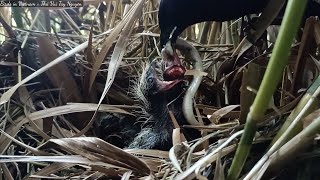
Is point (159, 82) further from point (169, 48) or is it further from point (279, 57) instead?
point (279, 57)

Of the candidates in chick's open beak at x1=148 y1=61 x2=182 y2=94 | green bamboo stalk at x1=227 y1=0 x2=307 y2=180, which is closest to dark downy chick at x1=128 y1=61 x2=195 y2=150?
chick's open beak at x1=148 y1=61 x2=182 y2=94

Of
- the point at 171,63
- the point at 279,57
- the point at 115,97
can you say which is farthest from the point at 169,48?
the point at 279,57

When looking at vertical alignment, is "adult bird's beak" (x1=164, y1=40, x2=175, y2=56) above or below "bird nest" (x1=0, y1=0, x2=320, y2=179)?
above

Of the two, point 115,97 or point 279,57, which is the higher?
point 279,57

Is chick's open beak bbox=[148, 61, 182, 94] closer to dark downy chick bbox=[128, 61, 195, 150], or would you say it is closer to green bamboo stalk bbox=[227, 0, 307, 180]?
dark downy chick bbox=[128, 61, 195, 150]

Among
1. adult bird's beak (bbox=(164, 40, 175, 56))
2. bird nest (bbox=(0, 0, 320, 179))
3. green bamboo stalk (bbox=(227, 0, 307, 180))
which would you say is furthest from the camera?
adult bird's beak (bbox=(164, 40, 175, 56))

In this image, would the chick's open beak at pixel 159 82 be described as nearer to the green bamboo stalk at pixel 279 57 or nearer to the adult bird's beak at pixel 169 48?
the adult bird's beak at pixel 169 48

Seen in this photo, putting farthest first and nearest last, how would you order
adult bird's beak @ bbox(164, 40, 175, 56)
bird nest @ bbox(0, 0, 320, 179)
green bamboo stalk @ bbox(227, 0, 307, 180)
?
adult bird's beak @ bbox(164, 40, 175, 56) < bird nest @ bbox(0, 0, 320, 179) < green bamboo stalk @ bbox(227, 0, 307, 180)

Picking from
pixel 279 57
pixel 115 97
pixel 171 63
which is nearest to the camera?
pixel 279 57

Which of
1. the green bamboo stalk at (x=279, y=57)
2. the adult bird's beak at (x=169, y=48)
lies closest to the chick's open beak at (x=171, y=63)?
the adult bird's beak at (x=169, y=48)
